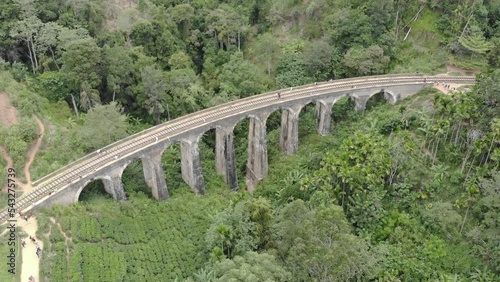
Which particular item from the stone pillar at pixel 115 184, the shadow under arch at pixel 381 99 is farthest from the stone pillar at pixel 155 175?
the shadow under arch at pixel 381 99

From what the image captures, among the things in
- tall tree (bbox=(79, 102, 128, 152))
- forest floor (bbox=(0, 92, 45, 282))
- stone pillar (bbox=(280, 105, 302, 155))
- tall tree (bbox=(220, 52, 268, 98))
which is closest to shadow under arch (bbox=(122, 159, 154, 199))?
tall tree (bbox=(79, 102, 128, 152))

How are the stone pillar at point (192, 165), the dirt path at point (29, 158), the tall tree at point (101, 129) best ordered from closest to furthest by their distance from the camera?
the dirt path at point (29, 158), the tall tree at point (101, 129), the stone pillar at point (192, 165)


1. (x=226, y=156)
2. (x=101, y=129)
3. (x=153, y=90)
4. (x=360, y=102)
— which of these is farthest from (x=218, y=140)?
(x=360, y=102)

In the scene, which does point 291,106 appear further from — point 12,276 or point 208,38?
point 12,276

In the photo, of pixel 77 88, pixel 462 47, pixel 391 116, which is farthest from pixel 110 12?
pixel 462 47

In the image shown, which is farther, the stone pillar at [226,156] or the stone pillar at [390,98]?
the stone pillar at [390,98]

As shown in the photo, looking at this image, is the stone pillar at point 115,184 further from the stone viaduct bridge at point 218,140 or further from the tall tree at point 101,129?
the tall tree at point 101,129

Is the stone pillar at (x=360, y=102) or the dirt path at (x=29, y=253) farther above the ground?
the stone pillar at (x=360, y=102)
